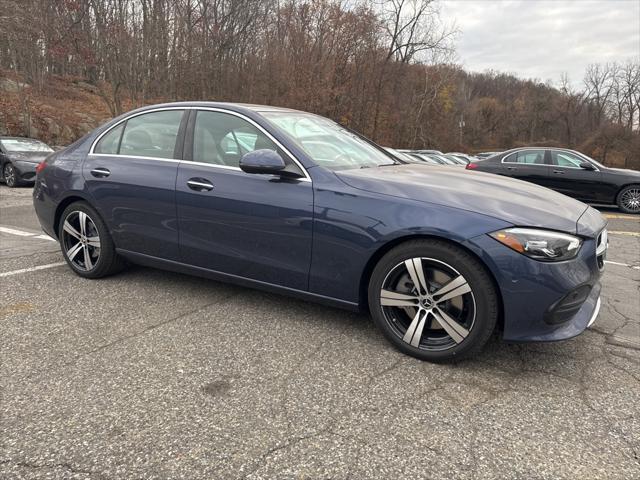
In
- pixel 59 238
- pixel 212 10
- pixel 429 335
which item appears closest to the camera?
pixel 429 335

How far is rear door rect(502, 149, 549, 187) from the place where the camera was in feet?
36.5

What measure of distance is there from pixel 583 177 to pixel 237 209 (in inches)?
400

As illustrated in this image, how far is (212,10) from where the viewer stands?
24.3 m

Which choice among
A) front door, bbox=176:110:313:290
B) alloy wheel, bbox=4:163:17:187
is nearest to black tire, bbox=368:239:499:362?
front door, bbox=176:110:313:290

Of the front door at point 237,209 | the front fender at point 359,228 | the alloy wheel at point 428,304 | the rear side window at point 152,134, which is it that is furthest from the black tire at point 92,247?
the alloy wheel at point 428,304

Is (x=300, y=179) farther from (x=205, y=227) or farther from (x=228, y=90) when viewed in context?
(x=228, y=90)

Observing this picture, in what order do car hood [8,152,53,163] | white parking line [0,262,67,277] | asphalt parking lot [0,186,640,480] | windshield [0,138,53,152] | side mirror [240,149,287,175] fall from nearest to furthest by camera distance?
asphalt parking lot [0,186,640,480] < side mirror [240,149,287,175] < white parking line [0,262,67,277] < car hood [8,152,53,163] < windshield [0,138,53,152]

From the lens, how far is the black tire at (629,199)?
10.8 metres

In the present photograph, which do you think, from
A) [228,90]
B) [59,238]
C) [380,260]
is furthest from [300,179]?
[228,90]

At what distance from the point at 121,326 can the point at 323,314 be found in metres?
1.42

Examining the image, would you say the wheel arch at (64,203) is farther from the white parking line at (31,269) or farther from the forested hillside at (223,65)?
the forested hillside at (223,65)

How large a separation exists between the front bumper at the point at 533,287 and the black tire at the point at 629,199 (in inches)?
392

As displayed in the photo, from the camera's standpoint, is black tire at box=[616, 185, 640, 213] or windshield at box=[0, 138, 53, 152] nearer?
black tire at box=[616, 185, 640, 213]

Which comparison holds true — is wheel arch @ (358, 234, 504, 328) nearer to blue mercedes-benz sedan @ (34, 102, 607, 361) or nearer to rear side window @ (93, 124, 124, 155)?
blue mercedes-benz sedan @ (34, 102, 607, 361)
